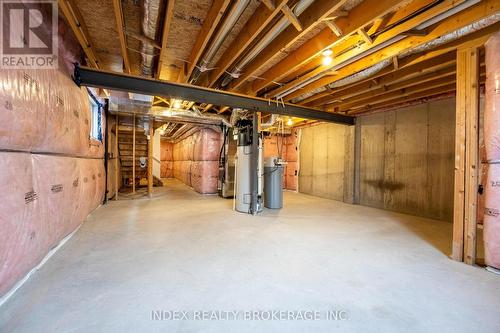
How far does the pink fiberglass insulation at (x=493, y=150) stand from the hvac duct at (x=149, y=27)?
10.2 feet

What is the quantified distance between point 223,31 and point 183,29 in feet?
1.84

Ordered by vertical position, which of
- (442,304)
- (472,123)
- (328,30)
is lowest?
(442,304)

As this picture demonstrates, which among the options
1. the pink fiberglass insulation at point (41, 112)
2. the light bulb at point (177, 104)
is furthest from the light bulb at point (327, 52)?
the light bulb at point (177, 104)

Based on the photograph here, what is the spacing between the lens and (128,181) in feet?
26.7

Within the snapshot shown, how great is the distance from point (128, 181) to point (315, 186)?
6.88m

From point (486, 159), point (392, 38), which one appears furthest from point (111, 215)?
point (486, 159)

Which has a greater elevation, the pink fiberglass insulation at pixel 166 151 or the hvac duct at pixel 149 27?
the hvac duct at pixel 149 27

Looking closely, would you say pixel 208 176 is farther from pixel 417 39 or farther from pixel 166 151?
pixel 166 151

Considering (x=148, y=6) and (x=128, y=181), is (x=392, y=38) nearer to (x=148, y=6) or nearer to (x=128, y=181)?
(x=148, y=6)

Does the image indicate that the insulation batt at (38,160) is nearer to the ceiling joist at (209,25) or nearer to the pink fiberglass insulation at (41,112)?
the pink fiberglass insulation at (41,112)

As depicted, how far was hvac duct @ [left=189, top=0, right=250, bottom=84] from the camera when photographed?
1914mm

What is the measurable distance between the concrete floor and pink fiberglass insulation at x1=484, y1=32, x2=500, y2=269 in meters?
0.29

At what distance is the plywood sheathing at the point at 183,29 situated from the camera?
83.9 inches

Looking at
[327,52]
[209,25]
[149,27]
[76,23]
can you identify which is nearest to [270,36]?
[209,25]
